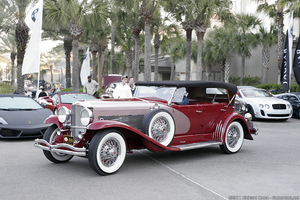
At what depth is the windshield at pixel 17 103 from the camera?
9.98m

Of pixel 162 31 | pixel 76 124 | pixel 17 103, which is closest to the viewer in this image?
pixel 76 124

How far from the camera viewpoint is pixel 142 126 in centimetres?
614

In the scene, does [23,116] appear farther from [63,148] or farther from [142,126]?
[142,126]

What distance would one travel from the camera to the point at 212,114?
741cm

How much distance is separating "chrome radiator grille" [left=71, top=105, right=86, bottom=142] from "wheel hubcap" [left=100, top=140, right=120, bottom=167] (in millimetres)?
559

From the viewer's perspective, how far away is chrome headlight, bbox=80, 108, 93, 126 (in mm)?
5693

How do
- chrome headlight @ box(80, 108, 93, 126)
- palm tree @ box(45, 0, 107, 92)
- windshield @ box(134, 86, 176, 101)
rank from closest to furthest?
chrome headlight @ box(80, 108, 93, 126) → windshield @ box(134, 86, 176, 101) → palm tree @ box(45, 0, 107, 92)

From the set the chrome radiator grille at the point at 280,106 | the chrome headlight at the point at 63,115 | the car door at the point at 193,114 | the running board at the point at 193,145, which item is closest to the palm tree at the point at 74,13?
the chrome radiator grille at the point at 280,106


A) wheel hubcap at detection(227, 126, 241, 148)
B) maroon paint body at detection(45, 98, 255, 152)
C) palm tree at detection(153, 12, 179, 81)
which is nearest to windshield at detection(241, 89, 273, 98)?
maroon paint body at detection(45, 98, 255, 152)

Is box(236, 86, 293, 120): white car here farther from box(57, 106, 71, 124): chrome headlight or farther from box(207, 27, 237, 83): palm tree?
box(207, 27, 237, 83): palm tree

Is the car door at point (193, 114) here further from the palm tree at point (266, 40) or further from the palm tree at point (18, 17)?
the palm tree at point (266, 40)

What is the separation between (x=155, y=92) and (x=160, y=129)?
3.70 ft

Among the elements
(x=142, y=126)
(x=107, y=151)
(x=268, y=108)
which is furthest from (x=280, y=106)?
(x=107, y=151)

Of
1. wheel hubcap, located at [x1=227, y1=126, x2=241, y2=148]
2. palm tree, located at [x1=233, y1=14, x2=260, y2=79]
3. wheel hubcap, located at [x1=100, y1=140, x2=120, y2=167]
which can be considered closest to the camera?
wheel hubcap, located at [x1=100, y1=140, x2=120, y2=167]
